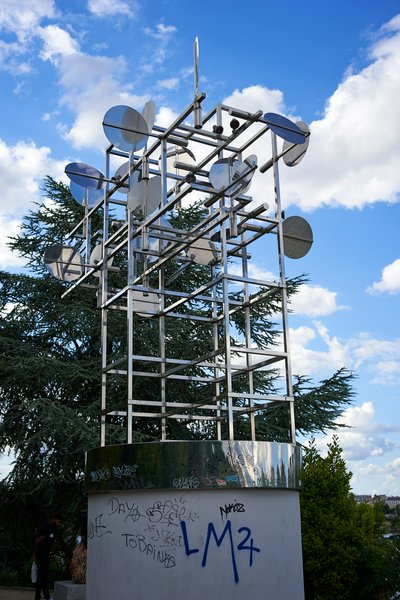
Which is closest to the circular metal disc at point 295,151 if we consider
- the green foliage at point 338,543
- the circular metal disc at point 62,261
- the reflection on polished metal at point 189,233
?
the reflection on polished metal at point 189,233

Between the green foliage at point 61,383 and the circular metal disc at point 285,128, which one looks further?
the green foliage at point 61,383

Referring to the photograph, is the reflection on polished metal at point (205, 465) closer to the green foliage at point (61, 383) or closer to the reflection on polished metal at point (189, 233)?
the reflection on polished metal at point (189, 233)

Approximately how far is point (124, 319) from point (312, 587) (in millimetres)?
8863

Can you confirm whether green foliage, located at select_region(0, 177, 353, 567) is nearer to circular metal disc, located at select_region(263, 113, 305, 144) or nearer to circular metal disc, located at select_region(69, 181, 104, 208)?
circular metal disc, located at select_region(69, 181, 104, 208)

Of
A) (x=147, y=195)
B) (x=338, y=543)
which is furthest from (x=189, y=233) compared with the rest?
(x=338, y=543)

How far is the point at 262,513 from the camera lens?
25.1 ft

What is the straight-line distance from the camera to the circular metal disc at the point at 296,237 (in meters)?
9.75

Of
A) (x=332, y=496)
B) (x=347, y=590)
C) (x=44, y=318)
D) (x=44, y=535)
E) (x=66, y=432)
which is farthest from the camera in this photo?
(x=44, y=318)

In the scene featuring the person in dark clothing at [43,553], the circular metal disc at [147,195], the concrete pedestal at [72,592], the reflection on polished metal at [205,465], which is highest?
the circular metal disc at [147,195]

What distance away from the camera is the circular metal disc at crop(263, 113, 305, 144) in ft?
28.8

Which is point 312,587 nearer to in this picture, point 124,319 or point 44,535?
point 44,535

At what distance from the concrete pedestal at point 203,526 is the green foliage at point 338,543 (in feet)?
13.5

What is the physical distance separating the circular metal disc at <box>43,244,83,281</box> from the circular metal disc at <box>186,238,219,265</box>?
166cm

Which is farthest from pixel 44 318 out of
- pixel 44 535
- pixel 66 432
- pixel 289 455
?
pixel 289 455
